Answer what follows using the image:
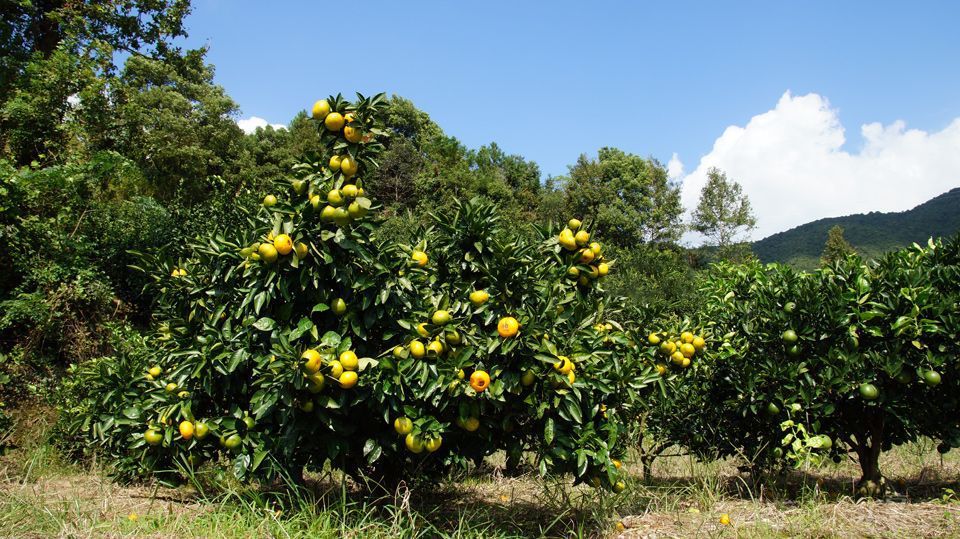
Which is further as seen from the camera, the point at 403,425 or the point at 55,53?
the point at 55,53

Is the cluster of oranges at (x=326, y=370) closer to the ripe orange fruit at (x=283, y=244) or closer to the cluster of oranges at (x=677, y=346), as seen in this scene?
the ripe orange fruit at (x=283, y=244)

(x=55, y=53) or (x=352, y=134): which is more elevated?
(x=55, y=53)

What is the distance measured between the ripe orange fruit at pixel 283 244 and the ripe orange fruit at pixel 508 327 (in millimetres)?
1039

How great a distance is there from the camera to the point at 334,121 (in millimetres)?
2809

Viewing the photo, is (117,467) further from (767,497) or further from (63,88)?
(63,88)

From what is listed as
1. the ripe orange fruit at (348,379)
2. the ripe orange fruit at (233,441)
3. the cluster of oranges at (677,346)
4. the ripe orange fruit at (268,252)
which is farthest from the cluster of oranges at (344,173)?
the cluster of oranges at (677,346)

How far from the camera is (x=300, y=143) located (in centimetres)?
2809

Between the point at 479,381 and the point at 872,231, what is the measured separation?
47.2 meters

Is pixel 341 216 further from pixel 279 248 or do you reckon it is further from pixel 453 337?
pixel 453 337

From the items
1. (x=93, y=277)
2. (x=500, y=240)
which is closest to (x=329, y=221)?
(x=500, y=240)

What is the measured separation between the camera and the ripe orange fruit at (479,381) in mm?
2584

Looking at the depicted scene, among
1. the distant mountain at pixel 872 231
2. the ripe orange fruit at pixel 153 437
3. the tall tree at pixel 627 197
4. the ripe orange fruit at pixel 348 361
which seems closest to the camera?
the ripe orange fruit at pixel 348 361

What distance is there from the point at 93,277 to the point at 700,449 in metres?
7.33

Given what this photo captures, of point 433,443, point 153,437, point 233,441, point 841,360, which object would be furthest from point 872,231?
point 153,437
